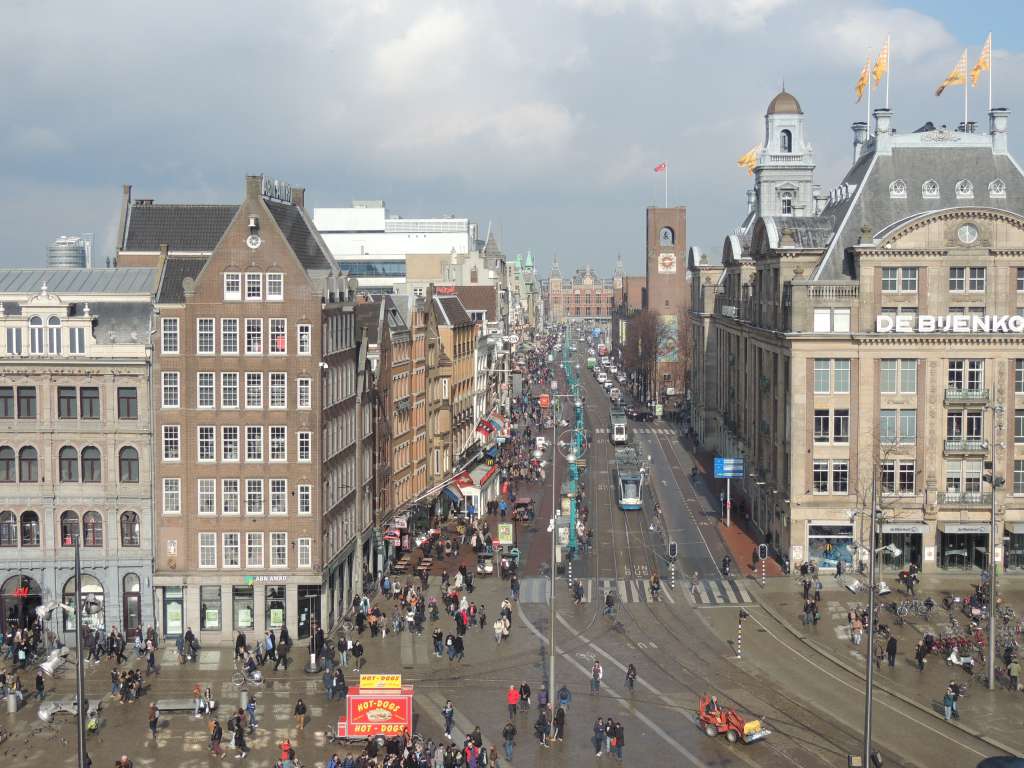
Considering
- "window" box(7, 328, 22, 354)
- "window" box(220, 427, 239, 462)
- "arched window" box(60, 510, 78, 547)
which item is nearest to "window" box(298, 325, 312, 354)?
"window" box(220, 427, 239, 462)

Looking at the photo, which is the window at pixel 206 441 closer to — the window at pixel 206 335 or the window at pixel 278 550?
the window at pixel 206 335

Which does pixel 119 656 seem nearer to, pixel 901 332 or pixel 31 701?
pixel 31 701

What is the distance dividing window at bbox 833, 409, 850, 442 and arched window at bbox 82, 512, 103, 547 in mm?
46165

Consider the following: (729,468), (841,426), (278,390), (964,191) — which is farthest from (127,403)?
(964,191)

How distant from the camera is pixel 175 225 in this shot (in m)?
79.9

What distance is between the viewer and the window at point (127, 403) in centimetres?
6462

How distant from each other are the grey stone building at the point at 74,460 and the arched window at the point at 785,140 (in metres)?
78.5

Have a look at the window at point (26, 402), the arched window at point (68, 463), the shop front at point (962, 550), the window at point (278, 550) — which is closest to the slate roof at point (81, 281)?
the window at point (26, 402)

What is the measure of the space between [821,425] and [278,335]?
37.6m

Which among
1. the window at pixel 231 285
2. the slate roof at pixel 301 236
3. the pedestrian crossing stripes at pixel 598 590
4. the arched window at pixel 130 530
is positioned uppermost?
the slate roof at pixel 301 236

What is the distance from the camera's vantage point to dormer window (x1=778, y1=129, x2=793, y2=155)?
126 m

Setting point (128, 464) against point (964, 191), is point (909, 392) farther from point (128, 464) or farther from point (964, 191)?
point (128, 464)

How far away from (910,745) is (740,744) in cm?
679

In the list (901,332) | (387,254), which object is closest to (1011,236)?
(901,332)
